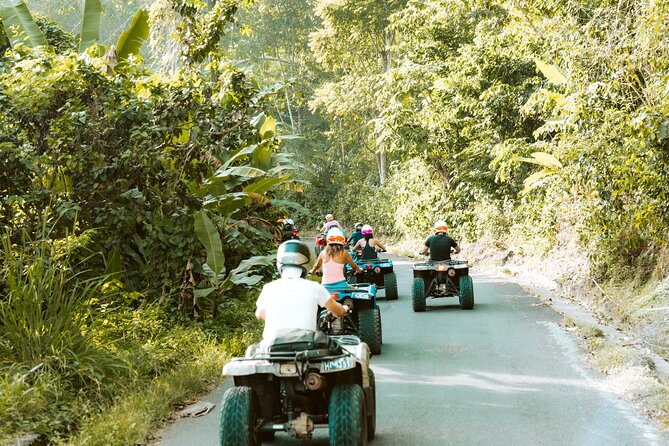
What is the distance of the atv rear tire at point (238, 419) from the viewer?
5852 mm

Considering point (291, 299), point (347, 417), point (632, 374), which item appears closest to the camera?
point (347, 417)

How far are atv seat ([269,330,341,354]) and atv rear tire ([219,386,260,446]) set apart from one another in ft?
1.29

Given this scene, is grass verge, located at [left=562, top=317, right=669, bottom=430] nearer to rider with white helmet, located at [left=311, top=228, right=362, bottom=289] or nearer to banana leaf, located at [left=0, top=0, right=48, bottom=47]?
rider with white helmet, located at [left=311, top=228, right=362, bottom=289]

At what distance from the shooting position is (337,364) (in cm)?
596

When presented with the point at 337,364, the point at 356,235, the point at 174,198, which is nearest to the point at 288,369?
the point at 337,364

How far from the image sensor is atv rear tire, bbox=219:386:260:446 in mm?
5852

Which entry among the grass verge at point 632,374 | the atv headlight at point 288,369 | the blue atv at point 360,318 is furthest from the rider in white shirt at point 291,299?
the blue atv at point 360,318

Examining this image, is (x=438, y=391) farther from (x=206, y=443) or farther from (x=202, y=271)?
(x=202, y=271)

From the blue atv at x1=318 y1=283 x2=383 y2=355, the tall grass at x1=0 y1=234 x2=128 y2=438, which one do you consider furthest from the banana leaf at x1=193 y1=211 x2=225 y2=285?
the tall grass at x1=0 y1=234 x2=128 y2=438

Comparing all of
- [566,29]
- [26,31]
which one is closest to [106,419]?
[26,31]

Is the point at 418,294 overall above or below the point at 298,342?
below

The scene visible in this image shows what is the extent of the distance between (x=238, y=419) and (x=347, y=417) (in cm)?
79

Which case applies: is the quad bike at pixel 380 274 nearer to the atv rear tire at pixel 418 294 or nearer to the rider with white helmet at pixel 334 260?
the atv rear tire at pixel 418 294

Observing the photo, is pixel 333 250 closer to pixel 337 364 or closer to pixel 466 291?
pixel 466 291
